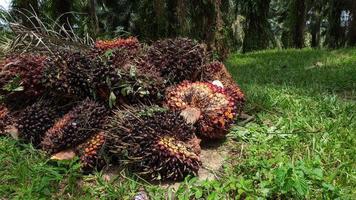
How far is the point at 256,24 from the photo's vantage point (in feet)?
61.6

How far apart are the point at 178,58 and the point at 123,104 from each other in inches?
24.3

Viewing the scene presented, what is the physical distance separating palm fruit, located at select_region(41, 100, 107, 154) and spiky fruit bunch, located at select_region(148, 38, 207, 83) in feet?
2.07

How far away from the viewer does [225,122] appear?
11.1 ft

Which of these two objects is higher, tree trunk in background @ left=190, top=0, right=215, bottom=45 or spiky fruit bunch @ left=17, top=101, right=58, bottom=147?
tree trunk in background @ left=190, top=0, right=215, bottom=45

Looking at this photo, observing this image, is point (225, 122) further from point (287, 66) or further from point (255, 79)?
point (287, 66)

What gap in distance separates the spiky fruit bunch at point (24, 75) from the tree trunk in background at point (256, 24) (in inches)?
601

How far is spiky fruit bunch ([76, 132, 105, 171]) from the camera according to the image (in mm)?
3080

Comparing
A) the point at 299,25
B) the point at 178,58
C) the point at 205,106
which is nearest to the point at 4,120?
the point at 178,58

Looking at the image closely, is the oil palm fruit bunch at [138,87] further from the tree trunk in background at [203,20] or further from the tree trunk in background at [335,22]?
the tree trunk in background at [335,22]

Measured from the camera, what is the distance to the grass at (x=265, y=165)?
2.50m

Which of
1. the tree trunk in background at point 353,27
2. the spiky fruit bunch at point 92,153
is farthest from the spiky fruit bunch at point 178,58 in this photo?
the tree trunk in background at point 353,27

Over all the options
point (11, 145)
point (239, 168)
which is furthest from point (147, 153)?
point (11, 145)

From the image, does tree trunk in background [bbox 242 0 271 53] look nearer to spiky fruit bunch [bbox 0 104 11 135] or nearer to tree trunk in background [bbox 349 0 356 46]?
tree trunk in background [bbox 349 0 356 46]

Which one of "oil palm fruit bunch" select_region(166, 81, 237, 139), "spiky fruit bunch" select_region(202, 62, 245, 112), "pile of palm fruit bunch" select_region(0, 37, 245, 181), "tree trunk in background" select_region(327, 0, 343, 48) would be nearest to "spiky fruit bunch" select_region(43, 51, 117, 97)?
"pile of palm fruit bunch" select_region(0, 37, 245, 181)
